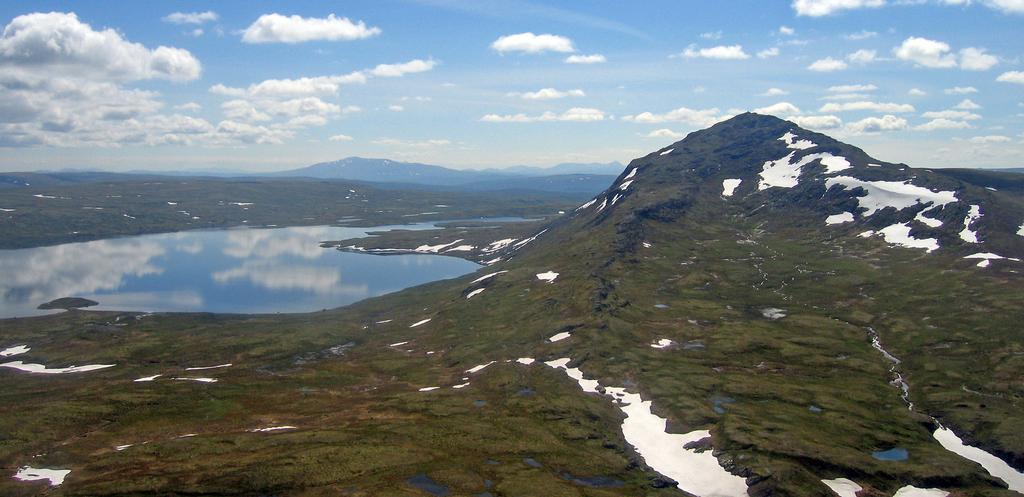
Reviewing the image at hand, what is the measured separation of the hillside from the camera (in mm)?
88562

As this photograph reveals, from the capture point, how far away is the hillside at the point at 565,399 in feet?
291

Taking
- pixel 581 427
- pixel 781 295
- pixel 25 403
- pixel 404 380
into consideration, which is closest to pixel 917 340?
pixel 781 295

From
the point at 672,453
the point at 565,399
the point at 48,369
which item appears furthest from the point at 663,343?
the point at 48,369

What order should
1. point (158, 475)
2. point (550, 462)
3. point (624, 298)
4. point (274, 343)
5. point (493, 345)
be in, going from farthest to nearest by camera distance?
1. point (624, 298)
2. point (274, 343)
3. point (493, 345)
4. point (550, 462)
5. point (158, 475)

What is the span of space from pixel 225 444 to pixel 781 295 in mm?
155790

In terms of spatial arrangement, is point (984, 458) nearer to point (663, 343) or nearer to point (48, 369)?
point (663, 343)

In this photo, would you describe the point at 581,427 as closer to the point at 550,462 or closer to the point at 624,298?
the point at 550,462

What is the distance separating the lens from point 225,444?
9556 cm

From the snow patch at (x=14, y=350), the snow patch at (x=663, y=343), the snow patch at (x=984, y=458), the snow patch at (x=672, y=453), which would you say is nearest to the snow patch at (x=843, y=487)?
the snow patch at (x=672, y=453)

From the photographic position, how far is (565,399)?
11981 centimetres

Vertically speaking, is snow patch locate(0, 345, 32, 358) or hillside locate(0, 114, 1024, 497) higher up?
hillside locate(0, 114, 1024, 497)

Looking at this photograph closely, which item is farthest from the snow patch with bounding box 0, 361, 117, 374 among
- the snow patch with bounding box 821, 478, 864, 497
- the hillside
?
the snow patch with bounding box 821, 478, 864, 497

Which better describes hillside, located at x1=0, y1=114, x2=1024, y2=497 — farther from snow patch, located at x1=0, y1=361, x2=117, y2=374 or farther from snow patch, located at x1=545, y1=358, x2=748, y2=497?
snow patch, located at x1=0, y1=361, x2=117, y2=374

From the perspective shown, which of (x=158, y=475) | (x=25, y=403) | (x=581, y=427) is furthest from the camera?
(x=25, y=403)
